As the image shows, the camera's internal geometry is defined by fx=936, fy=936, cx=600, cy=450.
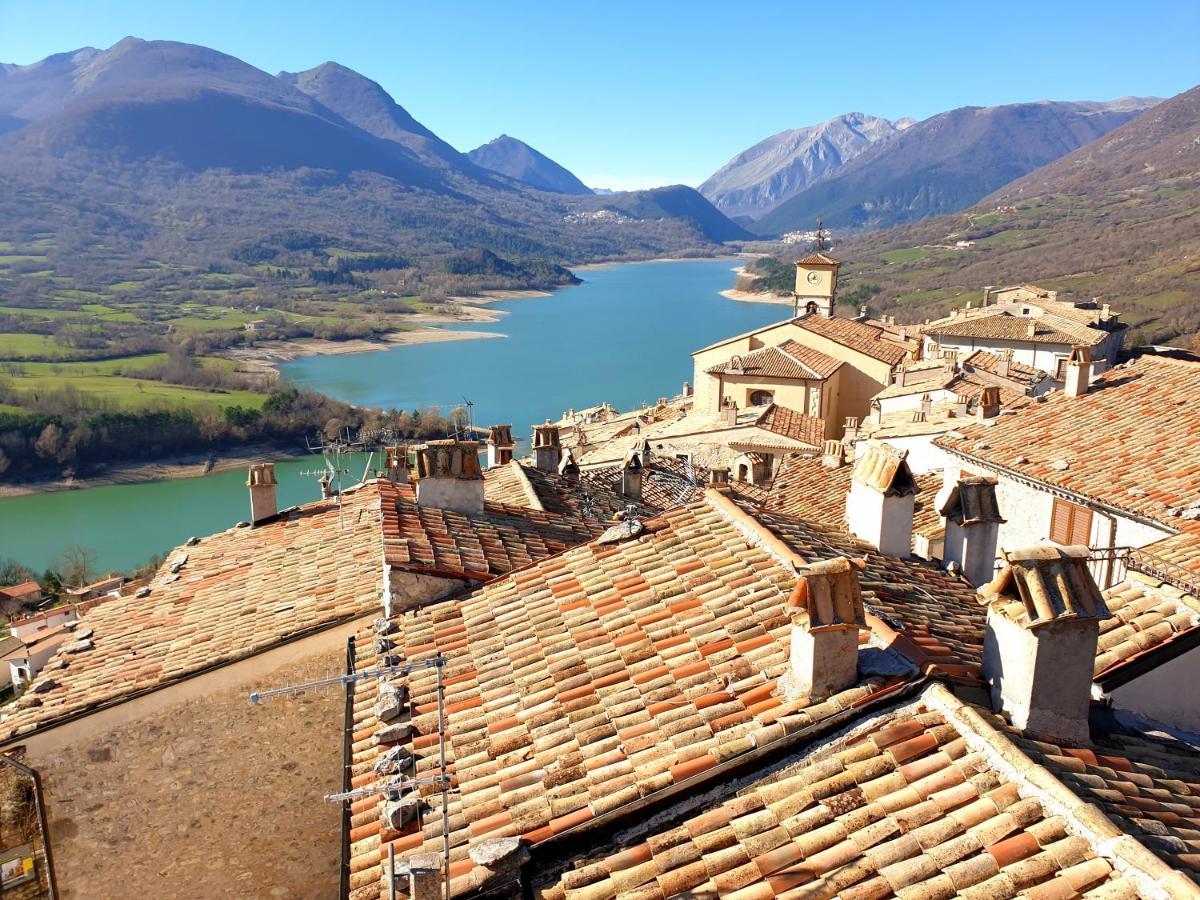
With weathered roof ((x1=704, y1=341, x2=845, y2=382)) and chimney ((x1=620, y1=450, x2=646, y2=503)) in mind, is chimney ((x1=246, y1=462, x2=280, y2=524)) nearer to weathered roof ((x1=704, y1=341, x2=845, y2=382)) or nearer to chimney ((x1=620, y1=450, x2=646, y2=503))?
chimney ((x1=620, y1=450, x2=646, y2=503))

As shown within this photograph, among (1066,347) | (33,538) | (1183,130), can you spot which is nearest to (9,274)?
(33,538)

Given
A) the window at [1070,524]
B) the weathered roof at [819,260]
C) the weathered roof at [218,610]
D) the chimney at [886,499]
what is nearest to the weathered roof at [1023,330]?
the weathered roof at [819,260]

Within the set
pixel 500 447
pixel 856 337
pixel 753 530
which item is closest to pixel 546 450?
pixel 500 447

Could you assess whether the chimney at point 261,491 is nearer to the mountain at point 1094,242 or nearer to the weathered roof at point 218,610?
the weathered roof at point 218,610

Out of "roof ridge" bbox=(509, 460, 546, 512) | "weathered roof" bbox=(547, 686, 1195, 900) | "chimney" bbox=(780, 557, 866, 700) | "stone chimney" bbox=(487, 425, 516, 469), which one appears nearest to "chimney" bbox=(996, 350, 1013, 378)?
"stone chimney" bbox=(487, 425, 516, 469)

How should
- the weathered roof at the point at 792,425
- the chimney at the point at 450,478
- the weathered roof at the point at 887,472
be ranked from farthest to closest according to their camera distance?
the weathered roof at the point at 792,425 < the chimney at the point at 450,478 < the weathered roof at the point at 887,472

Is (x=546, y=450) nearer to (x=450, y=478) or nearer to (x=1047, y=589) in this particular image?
(x=450, y=478)
